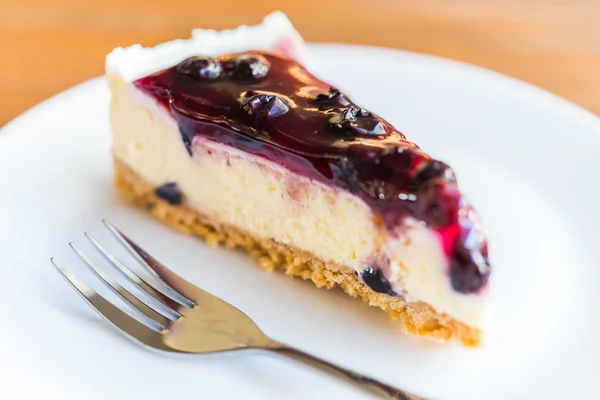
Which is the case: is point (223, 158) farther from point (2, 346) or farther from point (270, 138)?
point (2, 346)

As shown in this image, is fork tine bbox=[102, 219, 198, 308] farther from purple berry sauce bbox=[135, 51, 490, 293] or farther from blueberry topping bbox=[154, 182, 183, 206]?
purple berry sauce bbox=[135, 51, 490, 293]

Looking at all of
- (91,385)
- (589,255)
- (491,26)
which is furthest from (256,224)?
(491,26)

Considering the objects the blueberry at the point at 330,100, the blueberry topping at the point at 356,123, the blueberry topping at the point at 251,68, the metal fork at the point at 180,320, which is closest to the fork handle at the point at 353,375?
the metal fork at the point at 180,320

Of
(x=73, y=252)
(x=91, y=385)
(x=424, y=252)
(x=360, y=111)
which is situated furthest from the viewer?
(x=73, y=252)

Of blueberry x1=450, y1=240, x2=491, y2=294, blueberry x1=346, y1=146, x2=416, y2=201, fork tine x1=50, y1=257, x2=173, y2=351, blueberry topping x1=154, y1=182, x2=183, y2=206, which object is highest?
blueberry x1=346, y1=146, x2=416, y2=201

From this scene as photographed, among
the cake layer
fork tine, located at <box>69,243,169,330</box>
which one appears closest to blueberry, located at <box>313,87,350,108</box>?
the cake layer

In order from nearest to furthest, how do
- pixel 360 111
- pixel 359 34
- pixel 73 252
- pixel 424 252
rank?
1. pixel 424 252
2. pixel 360 111
3. pixel 73 252
4. pixel 359 34
